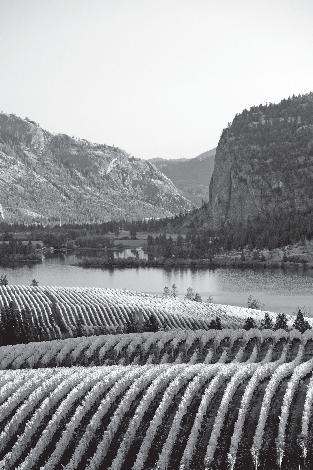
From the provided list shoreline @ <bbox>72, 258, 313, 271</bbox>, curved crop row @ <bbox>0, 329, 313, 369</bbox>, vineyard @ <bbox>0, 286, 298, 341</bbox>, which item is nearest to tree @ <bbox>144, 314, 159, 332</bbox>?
vineyard @ <bbox>0, 286, 298, 341</bbox>

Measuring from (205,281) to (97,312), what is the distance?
51542 millimetres

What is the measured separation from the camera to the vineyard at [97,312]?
64625mm

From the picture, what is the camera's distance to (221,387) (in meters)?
28.8

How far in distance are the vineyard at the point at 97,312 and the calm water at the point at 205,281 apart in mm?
15574

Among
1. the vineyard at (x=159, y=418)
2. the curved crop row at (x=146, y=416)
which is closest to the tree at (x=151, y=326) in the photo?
the vineyard at (x=159, y=418)

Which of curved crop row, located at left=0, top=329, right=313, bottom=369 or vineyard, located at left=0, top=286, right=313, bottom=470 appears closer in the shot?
vineyard, located at left=0, top=286, right=313, bottom=470

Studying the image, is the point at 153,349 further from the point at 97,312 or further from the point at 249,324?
the point at 97,312

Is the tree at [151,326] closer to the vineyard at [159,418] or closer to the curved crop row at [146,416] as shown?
the vineyard at [159,418]

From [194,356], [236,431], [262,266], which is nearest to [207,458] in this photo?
Result: [236,431]

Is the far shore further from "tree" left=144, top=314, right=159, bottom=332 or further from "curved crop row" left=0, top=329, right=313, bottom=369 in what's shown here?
"curved crop row" left=0, top=329, right=313, bottom=369

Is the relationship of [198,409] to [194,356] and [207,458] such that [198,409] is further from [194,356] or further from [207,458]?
[194,356]

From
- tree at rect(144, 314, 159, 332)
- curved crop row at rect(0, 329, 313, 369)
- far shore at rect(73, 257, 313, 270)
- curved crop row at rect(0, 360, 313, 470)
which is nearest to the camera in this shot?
curved crop row at rect(0, 360, 313, 470)

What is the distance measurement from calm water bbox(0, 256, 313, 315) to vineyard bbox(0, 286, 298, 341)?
15.6 metres

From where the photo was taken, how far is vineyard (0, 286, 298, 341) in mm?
64625
